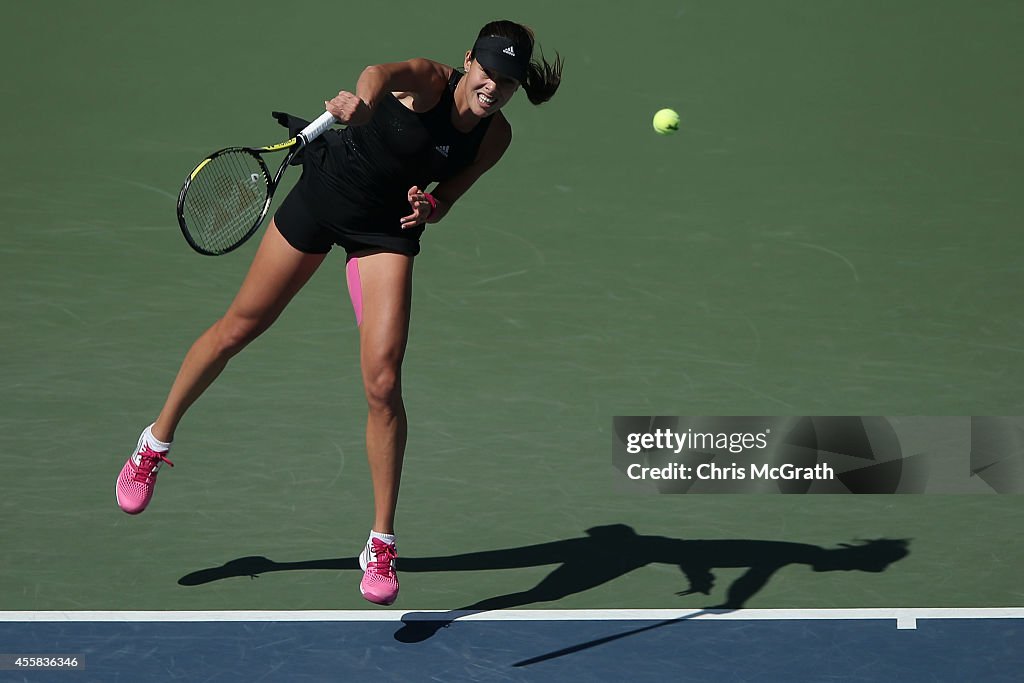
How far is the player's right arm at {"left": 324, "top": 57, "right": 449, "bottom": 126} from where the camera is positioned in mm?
5945

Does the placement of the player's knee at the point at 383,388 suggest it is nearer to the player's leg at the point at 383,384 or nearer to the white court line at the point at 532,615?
the player's leg at the point at 383,384

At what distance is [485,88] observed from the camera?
634cm

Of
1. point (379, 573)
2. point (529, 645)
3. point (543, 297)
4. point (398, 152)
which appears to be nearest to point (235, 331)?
point (398, 152)

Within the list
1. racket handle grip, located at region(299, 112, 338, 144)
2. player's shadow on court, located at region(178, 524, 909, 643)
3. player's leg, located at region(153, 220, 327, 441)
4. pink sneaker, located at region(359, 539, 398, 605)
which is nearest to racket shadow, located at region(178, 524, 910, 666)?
player's shadow on court, located at region(178, 524, 909, 643)

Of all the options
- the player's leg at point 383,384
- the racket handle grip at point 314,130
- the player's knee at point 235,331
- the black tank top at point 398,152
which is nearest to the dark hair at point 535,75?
the black tank top at point 398,152

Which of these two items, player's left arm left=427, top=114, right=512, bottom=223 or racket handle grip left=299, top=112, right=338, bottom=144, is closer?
racket handle grip left=299, top=112, right=338, bottom=144

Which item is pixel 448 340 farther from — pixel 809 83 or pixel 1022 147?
pixel 1022 147

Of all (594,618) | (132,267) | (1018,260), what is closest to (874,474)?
(594,618)

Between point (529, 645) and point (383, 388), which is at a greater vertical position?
point (383, 388)

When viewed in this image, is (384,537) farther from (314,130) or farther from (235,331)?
(314,130)

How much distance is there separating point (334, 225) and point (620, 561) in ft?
6.75

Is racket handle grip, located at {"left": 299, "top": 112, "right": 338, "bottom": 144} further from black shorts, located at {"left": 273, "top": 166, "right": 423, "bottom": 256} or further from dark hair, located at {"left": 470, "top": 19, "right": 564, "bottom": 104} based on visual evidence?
dark hair, located at {"left": 470, "top": 19, "right": 564, "bottom": 104}

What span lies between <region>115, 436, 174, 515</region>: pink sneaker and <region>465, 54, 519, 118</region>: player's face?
80.3 inches

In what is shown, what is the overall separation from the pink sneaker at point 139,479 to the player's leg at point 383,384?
3.27 ft
